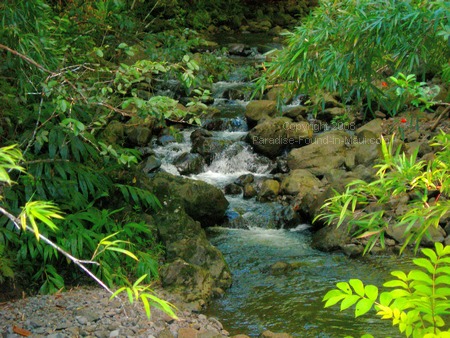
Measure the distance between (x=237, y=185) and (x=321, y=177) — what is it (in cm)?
135

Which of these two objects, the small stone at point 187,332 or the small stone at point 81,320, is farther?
the small stone at point 187,332

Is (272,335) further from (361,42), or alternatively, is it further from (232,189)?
(232,189)

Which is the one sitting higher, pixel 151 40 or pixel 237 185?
pixel 151 40

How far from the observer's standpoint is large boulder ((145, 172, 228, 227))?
732 centimetres

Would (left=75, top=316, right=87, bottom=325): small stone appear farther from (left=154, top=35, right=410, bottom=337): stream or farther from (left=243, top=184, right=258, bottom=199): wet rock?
(left=243, top=184, right=258, bottom=199): wet rock

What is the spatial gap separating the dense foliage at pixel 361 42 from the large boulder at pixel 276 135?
6.19 metres

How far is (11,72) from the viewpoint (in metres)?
5.13

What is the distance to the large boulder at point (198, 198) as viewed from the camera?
7.32 metres

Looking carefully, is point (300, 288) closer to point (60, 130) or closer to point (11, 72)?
point (60, 130)

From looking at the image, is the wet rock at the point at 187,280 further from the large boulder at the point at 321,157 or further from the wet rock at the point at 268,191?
the large boulder at the point at 321,157

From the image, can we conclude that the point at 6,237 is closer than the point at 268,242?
Yes

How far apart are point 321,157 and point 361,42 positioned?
653 centimetres

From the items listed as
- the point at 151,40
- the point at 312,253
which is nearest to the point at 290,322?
the point at 312,253

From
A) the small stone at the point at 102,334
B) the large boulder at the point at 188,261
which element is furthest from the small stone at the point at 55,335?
the large boulder at the point at 188,261
